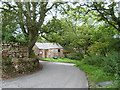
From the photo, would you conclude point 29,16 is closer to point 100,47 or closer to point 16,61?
point 16,61

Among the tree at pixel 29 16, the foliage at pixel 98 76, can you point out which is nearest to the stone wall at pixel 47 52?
the tree at pixel 29 16

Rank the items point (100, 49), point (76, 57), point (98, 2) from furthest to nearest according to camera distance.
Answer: point (76, 57) < point (100, 49) < point (98, 2)

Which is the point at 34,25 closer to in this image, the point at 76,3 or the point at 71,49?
the point at 76,3

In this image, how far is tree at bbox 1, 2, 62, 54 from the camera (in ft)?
18.0

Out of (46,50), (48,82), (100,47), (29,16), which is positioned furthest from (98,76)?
(46,50)

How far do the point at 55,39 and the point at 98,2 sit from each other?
18.9 feet

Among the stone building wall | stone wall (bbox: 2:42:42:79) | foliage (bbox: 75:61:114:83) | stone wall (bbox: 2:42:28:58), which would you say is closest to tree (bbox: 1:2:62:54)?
stone wall (bbox: 2:42:28:58)

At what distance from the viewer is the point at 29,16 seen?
589 cm

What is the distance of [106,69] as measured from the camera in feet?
15.3

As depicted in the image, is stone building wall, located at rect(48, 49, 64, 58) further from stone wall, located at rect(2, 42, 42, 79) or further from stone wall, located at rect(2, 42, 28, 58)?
stone wall, located at rect(2, 42, 28, 58)

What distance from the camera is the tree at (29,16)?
550 cm

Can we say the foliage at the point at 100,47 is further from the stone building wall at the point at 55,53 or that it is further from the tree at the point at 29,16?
the stone building wall at the point at 55,53

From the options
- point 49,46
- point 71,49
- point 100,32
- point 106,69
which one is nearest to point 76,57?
point 71,49

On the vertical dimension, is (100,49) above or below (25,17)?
below
